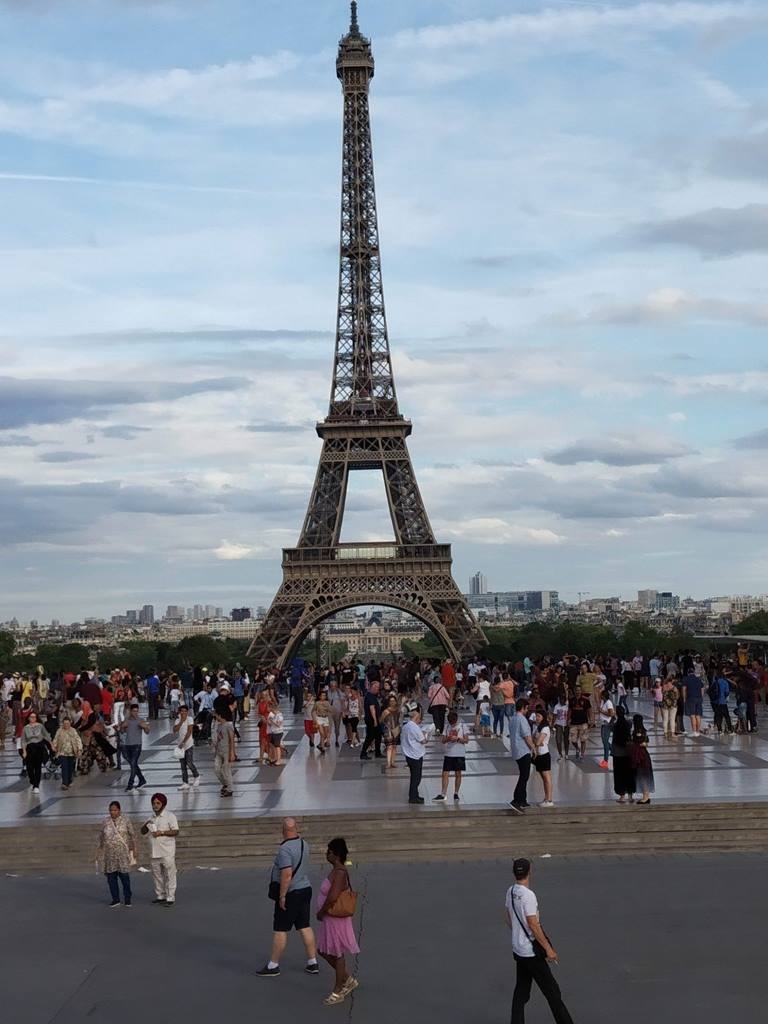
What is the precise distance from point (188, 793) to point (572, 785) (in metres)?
6.30

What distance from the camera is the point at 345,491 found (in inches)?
3125

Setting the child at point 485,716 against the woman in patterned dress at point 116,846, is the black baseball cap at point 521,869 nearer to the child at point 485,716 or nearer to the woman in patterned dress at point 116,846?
the woman in patterned dress at point 116,846

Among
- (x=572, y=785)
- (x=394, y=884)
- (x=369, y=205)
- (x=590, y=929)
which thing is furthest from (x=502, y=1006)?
(x=369, y=205)

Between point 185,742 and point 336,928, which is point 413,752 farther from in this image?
point 336,928

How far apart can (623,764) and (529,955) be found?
935 centimetres

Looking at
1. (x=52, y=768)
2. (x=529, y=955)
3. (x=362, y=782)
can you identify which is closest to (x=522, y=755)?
(x=362, y=782)

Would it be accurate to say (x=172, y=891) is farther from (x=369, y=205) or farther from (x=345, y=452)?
(x=369, y=205)

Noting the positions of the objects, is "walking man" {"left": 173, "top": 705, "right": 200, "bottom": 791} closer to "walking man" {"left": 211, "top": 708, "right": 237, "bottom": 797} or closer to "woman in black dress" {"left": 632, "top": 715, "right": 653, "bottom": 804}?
"walking man" {"left": 211, "top": 708, "right": 237, "bottom": 797}

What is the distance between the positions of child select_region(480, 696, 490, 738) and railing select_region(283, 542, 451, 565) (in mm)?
42159

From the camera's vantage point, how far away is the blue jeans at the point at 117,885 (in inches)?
616

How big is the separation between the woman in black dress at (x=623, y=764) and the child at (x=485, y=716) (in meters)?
11.4

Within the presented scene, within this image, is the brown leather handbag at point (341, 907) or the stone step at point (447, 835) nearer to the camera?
the brown leather handbag at point (341, 907)

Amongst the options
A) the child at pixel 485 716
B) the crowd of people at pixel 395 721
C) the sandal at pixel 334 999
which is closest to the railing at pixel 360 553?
the crowd of people at pixel 395 721

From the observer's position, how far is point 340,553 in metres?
75.2
